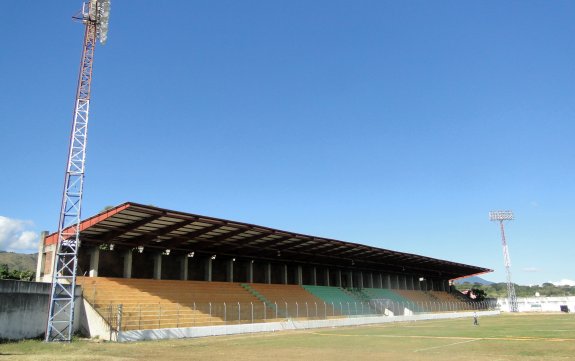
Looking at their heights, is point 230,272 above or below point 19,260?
below

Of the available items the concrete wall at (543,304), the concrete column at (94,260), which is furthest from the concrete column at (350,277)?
the concrete wall at (543,304)

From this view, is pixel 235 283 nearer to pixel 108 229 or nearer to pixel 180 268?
pixel 180 268

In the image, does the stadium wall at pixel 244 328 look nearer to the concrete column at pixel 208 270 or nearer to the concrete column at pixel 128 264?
the concrete column at pixel 208 270

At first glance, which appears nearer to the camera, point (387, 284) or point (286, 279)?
point (286, 279)

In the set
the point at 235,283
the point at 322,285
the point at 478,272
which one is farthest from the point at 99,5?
the point at 478,272

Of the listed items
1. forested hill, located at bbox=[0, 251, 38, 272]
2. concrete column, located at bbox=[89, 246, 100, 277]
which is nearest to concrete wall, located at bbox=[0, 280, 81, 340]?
concrete column, located at bbox=[89, 246, 100, 277]

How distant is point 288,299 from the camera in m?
52.2

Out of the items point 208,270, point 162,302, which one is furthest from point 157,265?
point 162,302

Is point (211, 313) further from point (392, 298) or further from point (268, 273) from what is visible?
point (392, 298)

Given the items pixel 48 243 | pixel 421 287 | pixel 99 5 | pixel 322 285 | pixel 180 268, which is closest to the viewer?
pixel 99 5

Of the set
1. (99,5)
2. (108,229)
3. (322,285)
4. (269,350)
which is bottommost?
(269,350)

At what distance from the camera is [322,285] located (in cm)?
6656

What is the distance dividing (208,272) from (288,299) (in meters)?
9.54

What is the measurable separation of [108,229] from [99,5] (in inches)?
688
